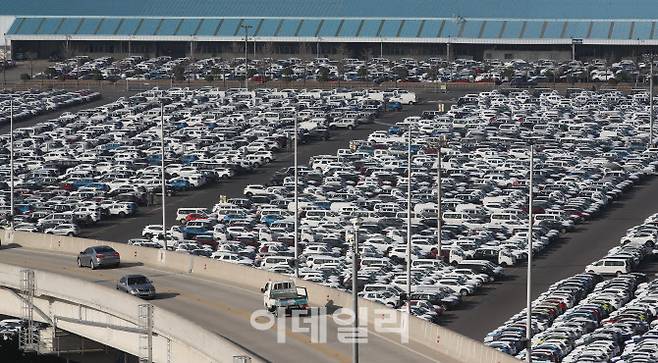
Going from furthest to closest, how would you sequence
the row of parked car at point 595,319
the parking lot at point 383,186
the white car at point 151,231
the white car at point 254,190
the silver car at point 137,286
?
1. the white car at point 254,190
2. the white car at point 151,231
3. the parking lot at point 383,186
4. the row of parked car at point 595,319
5. the silver car at point 137,286

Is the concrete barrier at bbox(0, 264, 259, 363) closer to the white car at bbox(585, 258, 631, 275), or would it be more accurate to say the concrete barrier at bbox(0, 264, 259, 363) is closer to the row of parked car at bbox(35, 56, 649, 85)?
the white car at bbox(585, 258, 631, 275)

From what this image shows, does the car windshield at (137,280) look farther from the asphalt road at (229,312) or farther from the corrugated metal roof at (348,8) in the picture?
the corrugated metal roof at (348,8)

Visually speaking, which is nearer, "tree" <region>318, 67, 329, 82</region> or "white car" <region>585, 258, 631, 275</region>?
"white car" <region>585, 258, 631, 275</region>

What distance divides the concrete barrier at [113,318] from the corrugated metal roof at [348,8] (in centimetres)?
9729

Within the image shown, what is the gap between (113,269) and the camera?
65375 millimetres

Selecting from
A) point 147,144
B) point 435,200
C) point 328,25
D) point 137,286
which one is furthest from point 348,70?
point 137,286

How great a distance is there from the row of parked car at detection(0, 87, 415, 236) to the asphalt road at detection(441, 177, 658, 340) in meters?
22.1

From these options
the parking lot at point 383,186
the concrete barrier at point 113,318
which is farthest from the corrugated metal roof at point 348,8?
the concrete barrier at point 113,318

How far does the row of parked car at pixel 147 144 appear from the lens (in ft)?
320

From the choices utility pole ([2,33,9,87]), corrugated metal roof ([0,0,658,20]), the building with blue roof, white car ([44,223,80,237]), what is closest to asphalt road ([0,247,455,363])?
white car ([44,223,80,237])

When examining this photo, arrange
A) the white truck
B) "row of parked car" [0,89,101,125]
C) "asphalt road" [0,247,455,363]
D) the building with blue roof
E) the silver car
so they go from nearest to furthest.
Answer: "asphalt road" [0,247,455,363] → the white truck → the silver car → "row of parked car" [0,89,101,125] → the building with blue roof

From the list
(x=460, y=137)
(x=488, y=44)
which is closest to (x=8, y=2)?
(x=488, y=44)

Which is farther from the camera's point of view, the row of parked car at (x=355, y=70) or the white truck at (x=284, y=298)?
the row of parked car at (x=355, y=70)

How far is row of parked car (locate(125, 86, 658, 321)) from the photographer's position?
7756 cm
